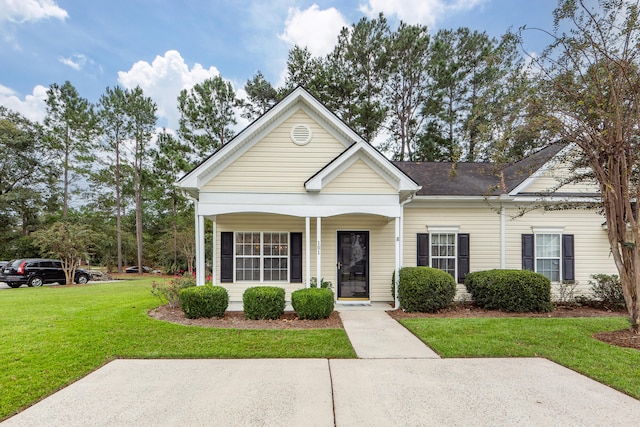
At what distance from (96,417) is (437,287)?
273 inches

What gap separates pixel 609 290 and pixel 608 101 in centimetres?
597

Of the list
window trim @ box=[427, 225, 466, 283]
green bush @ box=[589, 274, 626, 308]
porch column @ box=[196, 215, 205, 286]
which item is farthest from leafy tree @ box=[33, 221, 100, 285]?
green bush @ box=[589, 274, 626, 308]

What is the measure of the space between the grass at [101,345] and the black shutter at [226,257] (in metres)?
2.40

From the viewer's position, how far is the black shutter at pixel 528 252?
31.0 feet

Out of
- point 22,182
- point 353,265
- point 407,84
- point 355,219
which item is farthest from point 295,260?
point 22,182

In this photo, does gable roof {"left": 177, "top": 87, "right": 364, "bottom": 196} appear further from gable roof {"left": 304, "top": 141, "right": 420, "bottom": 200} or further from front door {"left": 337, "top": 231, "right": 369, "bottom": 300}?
front door {"left": 337, "top": 231, "right": 369, "bottom": 300}

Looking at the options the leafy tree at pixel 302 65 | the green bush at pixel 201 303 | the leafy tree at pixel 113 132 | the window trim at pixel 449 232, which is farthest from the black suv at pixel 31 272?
the window trim at pixel 449 232

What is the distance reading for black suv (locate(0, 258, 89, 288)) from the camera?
15.6 meters

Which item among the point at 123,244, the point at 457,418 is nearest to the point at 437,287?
the point at 457,418

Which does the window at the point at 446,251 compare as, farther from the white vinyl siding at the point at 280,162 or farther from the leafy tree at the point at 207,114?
the leafy tree at the point at 207,114

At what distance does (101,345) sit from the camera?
517 cm

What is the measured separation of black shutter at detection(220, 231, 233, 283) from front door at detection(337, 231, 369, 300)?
329cm

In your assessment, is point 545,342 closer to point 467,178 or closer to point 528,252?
point 528,252

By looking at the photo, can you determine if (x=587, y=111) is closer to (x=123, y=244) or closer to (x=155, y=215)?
(x=123, y=244)
